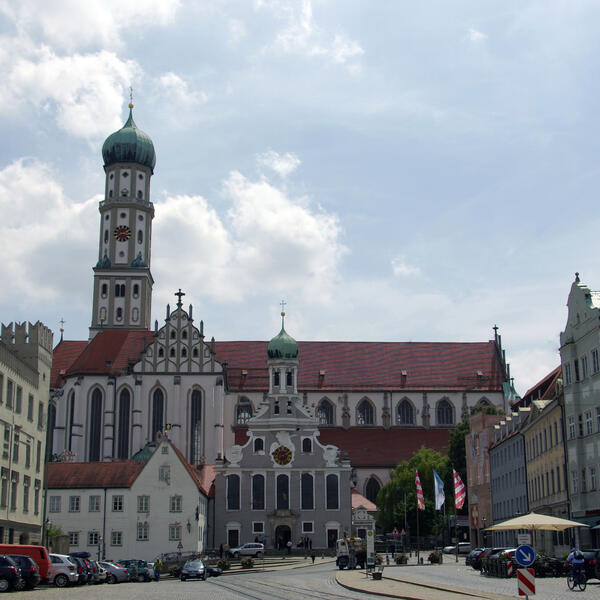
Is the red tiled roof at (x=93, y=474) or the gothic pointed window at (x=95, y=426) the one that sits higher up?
the gothic pointed window at (x=95, y=426)

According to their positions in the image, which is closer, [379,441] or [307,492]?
[307,492]

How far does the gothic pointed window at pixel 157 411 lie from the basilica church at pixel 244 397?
113mm

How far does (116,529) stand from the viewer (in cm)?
7381

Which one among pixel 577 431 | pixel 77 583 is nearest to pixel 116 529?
pixel 77 583

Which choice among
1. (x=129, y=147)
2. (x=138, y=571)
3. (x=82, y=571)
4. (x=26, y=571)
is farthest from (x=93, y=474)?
(x=129, y=147)

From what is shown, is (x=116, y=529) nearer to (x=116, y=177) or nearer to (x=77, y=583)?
(x=77, y=583)

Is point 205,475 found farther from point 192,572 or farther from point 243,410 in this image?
point 192,572

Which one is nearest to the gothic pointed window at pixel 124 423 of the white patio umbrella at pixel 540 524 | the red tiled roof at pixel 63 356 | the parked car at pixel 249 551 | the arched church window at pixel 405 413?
the red tiled roof at pixel 63 356

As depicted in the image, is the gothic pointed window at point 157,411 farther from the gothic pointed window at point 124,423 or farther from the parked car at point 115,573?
the parked car at point 115,573

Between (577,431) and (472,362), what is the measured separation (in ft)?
191

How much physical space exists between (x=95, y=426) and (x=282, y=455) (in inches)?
807

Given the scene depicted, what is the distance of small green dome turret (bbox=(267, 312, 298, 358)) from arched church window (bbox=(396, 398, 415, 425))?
59.6 ft

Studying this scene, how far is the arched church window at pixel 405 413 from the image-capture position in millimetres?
106562

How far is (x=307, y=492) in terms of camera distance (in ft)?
285
